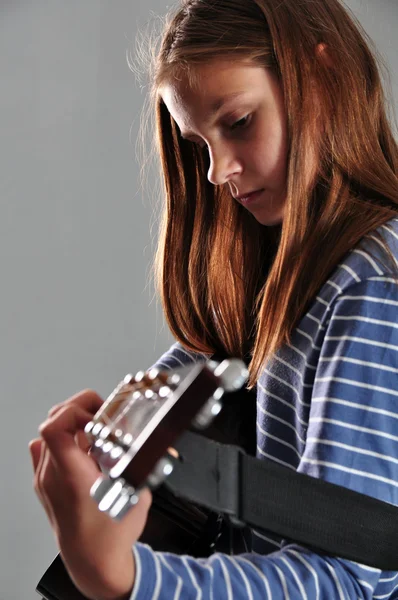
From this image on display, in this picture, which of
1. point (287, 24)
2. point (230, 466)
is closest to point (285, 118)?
point (287, 24)

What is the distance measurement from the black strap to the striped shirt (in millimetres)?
10

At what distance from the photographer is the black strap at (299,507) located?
0.60 metres

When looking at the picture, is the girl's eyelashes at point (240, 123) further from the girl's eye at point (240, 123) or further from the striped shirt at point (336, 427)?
the striped shirt at point (336, 427)

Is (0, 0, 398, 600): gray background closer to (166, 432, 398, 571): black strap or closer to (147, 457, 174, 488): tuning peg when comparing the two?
(166, 432, 398, 571): black strap

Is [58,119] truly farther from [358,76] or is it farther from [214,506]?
[214,506]

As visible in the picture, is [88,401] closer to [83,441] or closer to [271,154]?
[83,441]

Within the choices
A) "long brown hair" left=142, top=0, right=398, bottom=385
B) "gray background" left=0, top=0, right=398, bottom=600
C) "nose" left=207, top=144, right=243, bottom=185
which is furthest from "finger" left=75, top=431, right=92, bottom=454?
"gray background" left=0, top=0, right=398, bottom=600

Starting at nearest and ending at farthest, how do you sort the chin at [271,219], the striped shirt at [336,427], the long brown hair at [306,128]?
the striped shirt at [336,427]
the long brown hair at [306,128]
the chin at [271,219]

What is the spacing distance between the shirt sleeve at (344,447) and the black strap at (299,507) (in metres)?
0.01

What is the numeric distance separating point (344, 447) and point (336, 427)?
2 cm

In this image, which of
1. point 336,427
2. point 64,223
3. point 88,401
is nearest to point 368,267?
point 336,427

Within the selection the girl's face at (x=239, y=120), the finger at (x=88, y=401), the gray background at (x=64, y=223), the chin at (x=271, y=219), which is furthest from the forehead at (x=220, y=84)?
the gray background at (x=64, y=223)

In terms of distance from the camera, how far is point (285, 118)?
0.79 meters

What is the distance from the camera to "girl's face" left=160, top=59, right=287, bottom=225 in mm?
775
